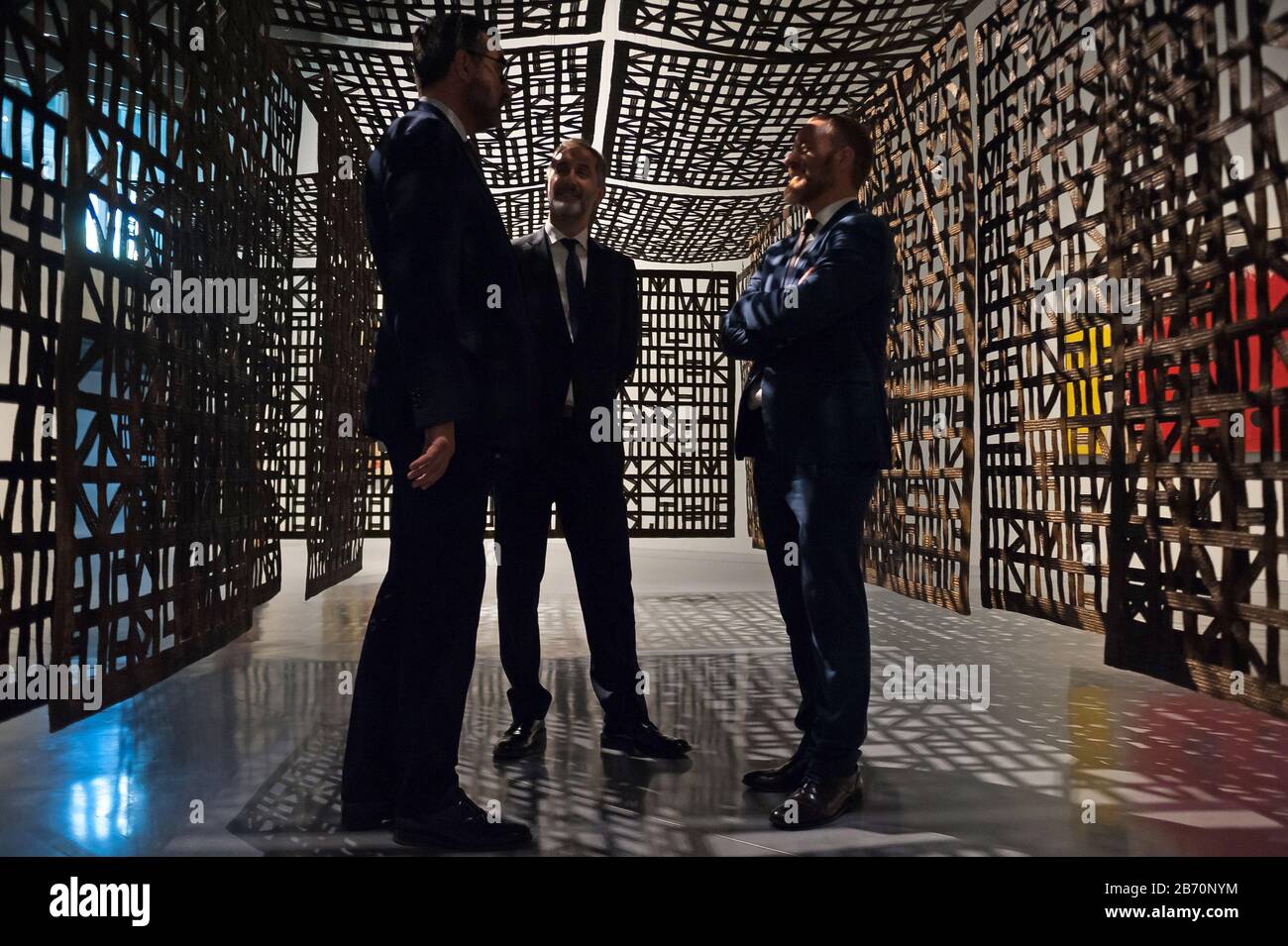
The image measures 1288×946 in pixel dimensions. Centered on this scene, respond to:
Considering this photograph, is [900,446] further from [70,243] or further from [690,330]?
[690,330]

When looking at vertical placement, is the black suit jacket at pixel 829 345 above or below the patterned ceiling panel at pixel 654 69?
below

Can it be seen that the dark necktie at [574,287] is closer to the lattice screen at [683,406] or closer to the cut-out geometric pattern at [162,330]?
the cut-out geometric pattern at [162,330]

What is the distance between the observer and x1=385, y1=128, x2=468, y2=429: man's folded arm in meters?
1.78

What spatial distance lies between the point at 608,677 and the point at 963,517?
3076mm

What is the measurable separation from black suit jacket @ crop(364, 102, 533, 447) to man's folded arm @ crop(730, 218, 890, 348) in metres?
0.59

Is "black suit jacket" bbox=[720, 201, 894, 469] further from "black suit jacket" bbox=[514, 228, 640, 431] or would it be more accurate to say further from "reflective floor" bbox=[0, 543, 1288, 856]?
"reflective floor" bbox=[0, 543, 1288, 856]

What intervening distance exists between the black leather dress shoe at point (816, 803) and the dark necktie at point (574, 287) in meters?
1.43

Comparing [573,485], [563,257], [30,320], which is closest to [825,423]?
[573,485]

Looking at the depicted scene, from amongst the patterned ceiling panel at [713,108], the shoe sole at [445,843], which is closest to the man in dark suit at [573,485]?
the shoe sole at [445,843]

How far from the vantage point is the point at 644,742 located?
8.38ft

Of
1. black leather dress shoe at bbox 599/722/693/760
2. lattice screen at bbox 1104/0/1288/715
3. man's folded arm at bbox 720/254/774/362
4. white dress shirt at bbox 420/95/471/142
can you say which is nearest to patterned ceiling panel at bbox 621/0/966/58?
lattice screen at bbox 1104/0/1288/715

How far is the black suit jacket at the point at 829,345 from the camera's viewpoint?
2061 millimetres

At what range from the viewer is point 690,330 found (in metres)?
11.5
